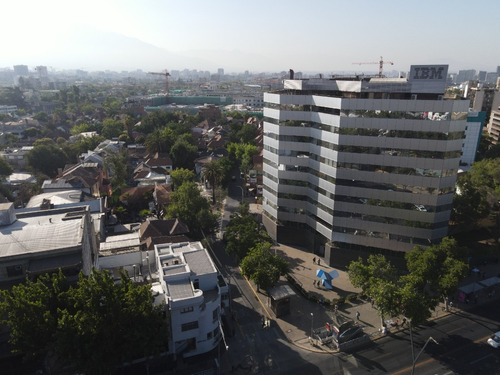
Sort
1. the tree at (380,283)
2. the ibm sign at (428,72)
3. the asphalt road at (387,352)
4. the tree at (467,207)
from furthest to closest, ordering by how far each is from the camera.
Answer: the tree at (467,207) → the ibm sign at (428,72) → the tree at (380,283) → the asphalt road at (387,352)

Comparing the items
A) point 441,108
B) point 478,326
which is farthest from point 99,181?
point 478,326

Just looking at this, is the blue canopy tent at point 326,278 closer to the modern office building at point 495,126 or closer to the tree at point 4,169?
the tree at point 4,169

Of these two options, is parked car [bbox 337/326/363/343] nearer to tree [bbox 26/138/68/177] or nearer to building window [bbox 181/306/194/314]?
building window [bbox 181/306/194/314]

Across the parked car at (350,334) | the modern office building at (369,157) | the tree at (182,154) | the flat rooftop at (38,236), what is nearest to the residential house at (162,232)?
the flat rooftop at (38,236)

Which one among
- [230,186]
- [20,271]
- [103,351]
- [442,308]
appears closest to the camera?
[103,351]

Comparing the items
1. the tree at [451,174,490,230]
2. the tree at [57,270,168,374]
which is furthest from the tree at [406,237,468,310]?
the tree at [57,270,168,374]

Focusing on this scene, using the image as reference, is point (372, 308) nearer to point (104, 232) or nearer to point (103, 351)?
point (103, 351)
